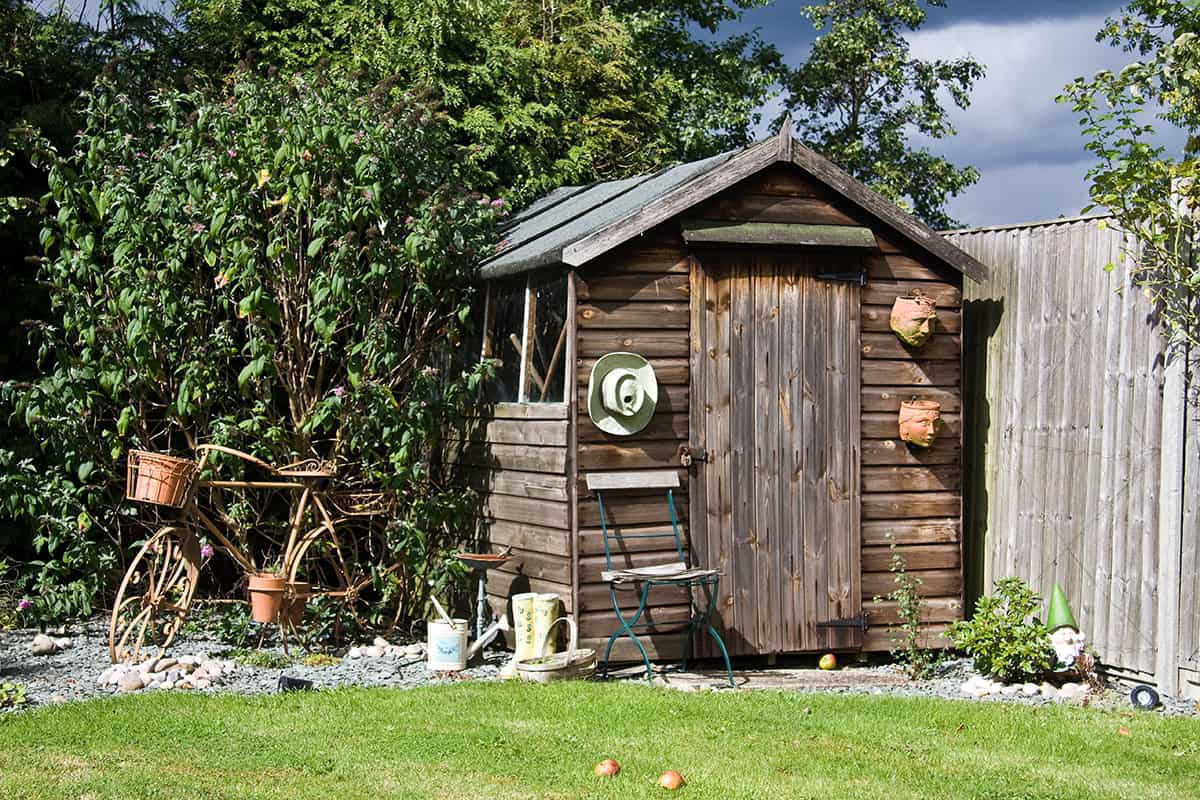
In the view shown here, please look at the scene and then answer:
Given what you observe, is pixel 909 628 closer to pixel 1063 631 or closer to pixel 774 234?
pixel 1063 631

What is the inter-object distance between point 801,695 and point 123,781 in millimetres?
3599

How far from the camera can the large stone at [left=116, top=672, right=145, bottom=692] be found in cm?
728

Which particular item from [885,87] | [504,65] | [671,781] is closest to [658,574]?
[671,781]

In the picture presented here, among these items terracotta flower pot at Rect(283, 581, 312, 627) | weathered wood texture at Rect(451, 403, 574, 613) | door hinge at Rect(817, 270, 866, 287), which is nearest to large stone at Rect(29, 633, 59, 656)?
terracotta flower pot at Rect(283, 581, 312, 627)

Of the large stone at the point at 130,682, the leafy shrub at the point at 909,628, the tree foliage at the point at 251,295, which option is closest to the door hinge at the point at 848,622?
the leafy shrub at the point at 909,628

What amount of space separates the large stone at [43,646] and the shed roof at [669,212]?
3565mm

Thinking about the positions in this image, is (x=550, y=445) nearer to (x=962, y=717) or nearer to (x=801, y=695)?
(x=801, y=695)

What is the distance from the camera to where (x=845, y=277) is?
8586 millimetres

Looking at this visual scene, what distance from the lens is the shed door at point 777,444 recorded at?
8.28m

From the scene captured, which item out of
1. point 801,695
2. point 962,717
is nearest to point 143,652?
point 801,695

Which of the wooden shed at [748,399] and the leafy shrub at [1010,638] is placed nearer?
the leafy shrub at [1010,638]

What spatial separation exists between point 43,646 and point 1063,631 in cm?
613

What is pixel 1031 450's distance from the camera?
8469mm

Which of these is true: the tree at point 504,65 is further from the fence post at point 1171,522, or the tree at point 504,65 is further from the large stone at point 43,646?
the fence post at point 1171,522
